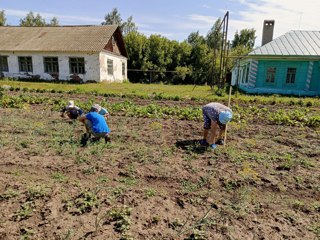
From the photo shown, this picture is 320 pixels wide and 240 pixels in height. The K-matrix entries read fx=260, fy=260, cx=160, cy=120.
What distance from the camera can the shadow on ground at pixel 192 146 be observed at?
5.31 meters

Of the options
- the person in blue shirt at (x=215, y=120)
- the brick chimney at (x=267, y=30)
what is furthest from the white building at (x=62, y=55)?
the person in blue shirt at (x=215, y=120)

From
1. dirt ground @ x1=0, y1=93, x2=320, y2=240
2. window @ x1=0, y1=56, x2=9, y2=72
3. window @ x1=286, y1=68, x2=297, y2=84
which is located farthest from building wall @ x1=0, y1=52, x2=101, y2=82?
dirt ground @ x1=0, y1=93, x2=320, y2=240

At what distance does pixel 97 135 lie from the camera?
546cm

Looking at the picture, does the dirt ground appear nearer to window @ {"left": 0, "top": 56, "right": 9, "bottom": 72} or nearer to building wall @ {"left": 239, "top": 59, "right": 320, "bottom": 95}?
building wall @ {"left": 239, "top": 59, "right": 320, "bottom": 95}

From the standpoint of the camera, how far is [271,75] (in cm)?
1769

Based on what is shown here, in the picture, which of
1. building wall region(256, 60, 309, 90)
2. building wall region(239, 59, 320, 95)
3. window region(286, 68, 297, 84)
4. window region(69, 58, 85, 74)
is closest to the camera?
building wall region(239, 59, 320, 95)

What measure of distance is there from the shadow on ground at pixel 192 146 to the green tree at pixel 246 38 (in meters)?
59.4

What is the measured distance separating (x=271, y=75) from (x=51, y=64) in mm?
17618

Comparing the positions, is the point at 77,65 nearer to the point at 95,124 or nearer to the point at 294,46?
the point at 294,46

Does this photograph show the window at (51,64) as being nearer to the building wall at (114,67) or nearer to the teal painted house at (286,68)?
the building wall at (114,67)

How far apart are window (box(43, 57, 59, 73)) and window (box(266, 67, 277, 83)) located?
16.8 meters

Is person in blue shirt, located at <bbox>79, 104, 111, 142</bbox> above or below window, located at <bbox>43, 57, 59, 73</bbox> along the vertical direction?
below

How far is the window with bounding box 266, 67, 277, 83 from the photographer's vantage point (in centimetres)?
1756

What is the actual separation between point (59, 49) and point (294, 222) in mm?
22102
